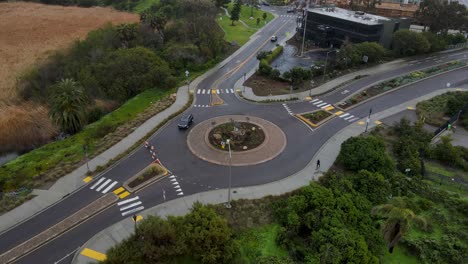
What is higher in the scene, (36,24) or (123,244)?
(36,24)

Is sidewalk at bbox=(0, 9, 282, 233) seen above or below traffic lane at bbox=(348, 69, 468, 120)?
below

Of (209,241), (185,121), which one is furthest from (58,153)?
(209,241)

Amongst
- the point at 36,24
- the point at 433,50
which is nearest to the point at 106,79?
the point at 36,24

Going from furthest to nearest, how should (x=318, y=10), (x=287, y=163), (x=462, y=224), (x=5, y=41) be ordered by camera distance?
(x=318, y=10) < (x=5, y=41) < (x=287, y=163) < (x=462, y=224)

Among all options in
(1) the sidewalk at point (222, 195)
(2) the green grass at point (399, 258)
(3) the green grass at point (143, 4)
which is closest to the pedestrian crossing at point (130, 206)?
(1) the sidewalk at point (222, 195)

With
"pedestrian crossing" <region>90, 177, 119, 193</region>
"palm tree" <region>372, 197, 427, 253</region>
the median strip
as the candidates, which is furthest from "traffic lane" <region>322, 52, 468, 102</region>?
the median strip

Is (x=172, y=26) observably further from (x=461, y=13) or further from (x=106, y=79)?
(x=461, y=13)

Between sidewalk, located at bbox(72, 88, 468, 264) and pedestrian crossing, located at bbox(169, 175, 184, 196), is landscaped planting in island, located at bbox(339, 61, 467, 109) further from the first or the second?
pedestrian crossing, located at bbox(169, 175, 184, 196)

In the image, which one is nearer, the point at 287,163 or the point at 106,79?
the point at 287,163
